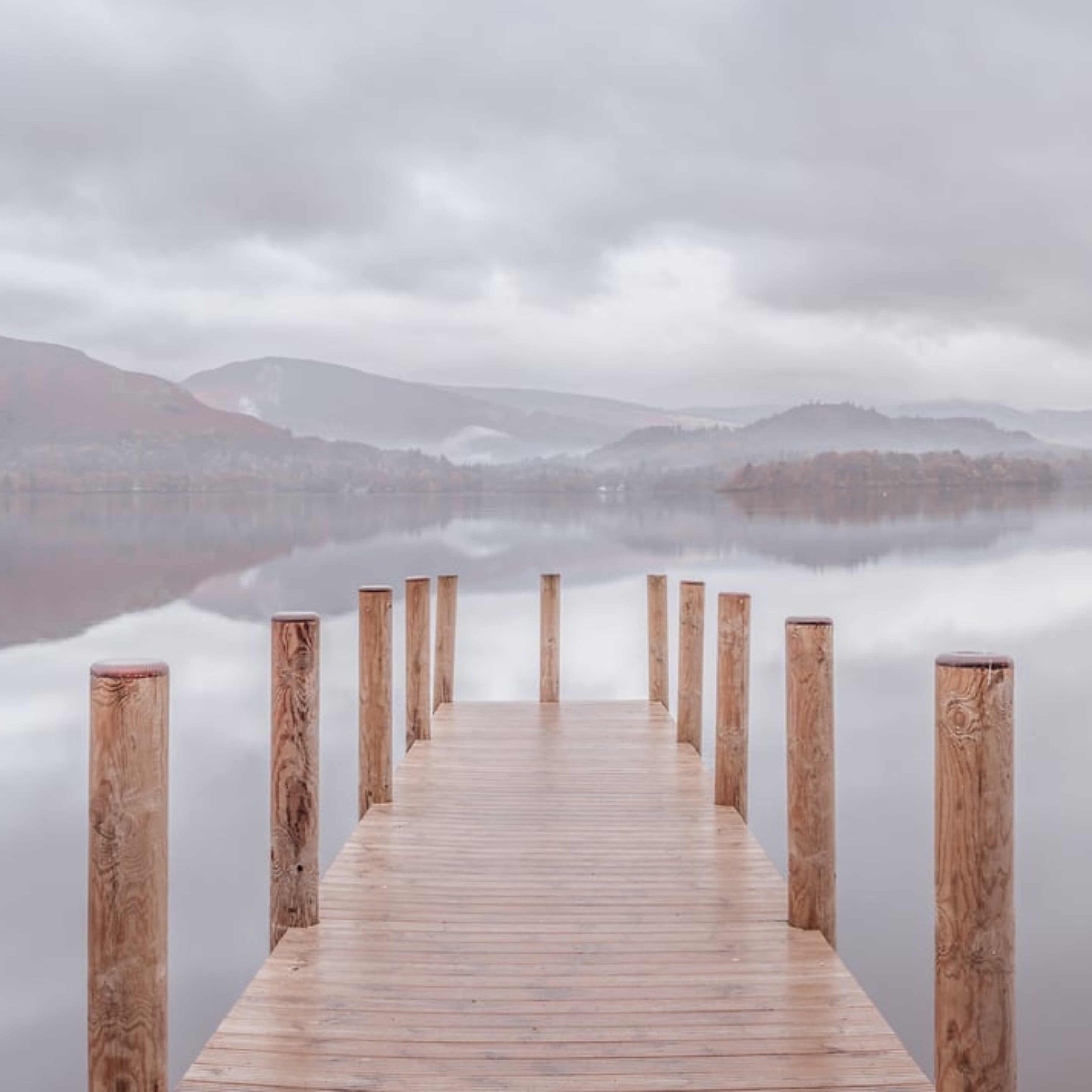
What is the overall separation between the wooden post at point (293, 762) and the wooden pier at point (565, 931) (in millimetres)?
11

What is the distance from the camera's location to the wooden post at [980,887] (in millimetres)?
2578

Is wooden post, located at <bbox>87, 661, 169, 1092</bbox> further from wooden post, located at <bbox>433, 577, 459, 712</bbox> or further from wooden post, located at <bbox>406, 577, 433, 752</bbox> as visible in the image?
wooden post, located at <bbox>433, 577, 459, 712</bbox>

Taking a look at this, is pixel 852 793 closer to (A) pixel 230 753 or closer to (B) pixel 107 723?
(A) pixel 230 753

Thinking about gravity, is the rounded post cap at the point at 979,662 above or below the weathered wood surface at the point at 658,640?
above

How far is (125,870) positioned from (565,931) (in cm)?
224

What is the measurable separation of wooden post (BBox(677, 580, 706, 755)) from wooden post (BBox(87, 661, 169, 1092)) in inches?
206

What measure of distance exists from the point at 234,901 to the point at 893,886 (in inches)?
283

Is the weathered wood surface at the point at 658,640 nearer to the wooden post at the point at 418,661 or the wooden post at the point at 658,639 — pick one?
the wooden post at the point at 658,639

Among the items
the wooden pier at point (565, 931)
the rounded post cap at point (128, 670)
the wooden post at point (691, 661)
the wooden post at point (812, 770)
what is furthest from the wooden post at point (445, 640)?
the rounded post cap at point (128, 670)

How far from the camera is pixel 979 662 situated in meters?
2.61

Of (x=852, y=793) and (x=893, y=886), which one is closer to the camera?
(x=893, y=886)

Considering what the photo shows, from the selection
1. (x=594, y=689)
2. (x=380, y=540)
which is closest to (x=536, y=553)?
(x=380, y=540)

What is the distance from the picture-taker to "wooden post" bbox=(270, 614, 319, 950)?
161 inches

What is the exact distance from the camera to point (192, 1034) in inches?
337
